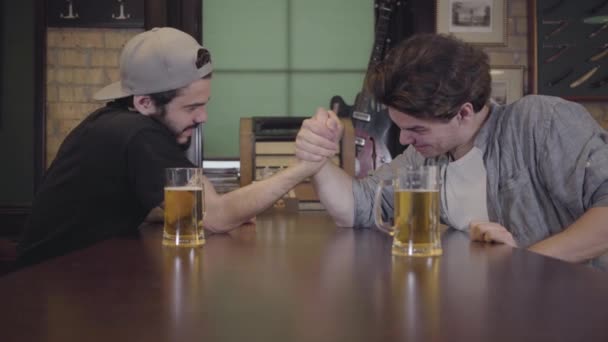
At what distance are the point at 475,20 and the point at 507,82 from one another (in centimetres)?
39

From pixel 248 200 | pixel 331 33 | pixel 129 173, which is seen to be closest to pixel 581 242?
pixel 248 200

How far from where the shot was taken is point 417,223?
3.66ft

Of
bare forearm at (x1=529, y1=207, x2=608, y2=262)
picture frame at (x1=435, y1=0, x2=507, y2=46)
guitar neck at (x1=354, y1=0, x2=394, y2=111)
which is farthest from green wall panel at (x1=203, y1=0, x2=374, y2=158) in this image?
bare forearm at (x1=529, y1=207, x2=608, y2=262)

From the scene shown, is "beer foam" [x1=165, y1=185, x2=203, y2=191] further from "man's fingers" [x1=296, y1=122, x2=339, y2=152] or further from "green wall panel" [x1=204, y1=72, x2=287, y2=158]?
"green wall panel" [x1=204, y1=72, x2=287, y2=158]

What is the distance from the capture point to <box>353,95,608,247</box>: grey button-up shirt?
1.60m

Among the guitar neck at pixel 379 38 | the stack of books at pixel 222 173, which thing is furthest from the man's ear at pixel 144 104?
the guitar neck at pixel 379 38

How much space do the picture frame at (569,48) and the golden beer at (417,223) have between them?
3.01 meters

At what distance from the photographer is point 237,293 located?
2.44 feet

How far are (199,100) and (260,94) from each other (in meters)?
2.26

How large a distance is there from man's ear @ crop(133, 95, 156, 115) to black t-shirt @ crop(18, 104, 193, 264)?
6.2 inches

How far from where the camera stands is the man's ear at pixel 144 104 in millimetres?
→ 1971

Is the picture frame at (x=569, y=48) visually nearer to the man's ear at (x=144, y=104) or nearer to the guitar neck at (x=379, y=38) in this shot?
the guitar neck at (x=379, y=38)

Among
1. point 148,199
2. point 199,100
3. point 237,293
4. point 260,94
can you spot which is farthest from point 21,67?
point 237,293

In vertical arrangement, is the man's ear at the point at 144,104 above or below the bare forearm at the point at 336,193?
above
